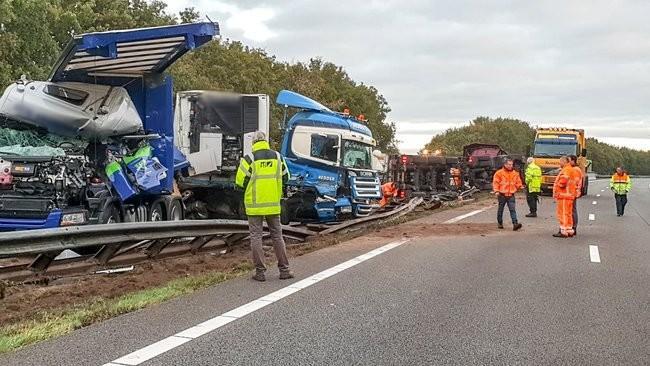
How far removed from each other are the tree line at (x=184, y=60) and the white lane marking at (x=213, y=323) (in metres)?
12.1

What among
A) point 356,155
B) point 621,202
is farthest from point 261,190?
point 621,202

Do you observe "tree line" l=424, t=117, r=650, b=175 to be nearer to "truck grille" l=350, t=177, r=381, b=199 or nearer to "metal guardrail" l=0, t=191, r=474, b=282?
"truck grille" l=350, t=177, r=381, b=199

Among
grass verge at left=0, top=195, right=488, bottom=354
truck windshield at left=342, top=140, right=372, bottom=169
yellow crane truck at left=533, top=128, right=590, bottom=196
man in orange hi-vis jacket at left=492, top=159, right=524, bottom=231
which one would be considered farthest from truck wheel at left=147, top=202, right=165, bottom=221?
yellow crane truck at left=533, top=128, right=590, bottom=196

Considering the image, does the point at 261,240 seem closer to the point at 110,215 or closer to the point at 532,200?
the point at 110,215

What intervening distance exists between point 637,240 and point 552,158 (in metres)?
17.6

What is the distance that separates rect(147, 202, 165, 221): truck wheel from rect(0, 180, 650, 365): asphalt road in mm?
3179

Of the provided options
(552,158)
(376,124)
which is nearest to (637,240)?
(552,158)

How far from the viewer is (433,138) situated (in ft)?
398

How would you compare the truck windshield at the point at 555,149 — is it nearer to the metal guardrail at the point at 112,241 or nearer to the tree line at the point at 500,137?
the metal guardrail at the point at 112,241

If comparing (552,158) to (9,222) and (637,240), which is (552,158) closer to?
(637,240)

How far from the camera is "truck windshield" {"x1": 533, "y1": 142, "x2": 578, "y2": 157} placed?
3048 centimetres

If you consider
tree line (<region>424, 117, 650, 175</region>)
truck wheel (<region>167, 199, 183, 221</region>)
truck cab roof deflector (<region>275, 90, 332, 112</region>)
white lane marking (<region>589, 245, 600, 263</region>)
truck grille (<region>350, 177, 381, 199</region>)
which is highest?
tree line (<region>424, 117, 650, 175</region>)

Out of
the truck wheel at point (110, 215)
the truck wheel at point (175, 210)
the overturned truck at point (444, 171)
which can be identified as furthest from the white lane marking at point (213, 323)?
the overturned truck at point (444, 171)

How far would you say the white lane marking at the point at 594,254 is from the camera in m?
10.2
